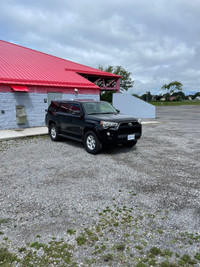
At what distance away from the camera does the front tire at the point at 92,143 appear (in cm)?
665

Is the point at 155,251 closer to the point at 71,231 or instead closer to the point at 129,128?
the point at 71,231

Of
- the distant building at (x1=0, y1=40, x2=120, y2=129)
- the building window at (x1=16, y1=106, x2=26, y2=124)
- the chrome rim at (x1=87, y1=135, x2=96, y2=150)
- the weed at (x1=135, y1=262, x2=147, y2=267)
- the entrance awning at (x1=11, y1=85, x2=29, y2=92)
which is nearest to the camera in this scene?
the weed at (x1=135, y1=262, x2=147, y2=267)

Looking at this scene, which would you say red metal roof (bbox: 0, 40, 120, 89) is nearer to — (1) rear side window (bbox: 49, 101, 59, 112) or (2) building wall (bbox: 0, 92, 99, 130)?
(2) building wall (bbox: 0, 92, 99, 130)

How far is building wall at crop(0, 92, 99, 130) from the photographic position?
12.2 meters

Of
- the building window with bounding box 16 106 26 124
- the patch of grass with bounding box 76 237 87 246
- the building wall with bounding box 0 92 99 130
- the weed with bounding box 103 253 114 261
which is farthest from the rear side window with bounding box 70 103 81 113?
the building wall with bounding box 0 92 99 130

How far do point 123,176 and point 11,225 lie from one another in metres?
2.76

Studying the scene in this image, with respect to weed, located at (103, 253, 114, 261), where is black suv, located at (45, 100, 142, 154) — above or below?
above

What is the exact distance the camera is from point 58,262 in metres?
2.30

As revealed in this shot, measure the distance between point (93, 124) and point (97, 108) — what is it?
4.16ft

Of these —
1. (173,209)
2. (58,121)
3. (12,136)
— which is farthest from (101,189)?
(12,136)

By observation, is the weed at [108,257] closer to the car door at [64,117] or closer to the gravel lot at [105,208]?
the gravel lot at [105,208]

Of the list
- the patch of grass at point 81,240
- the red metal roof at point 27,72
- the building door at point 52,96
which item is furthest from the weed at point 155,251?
the building door at point 52,96

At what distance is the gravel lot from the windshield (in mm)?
1951

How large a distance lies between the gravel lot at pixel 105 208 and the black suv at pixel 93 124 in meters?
0.67
